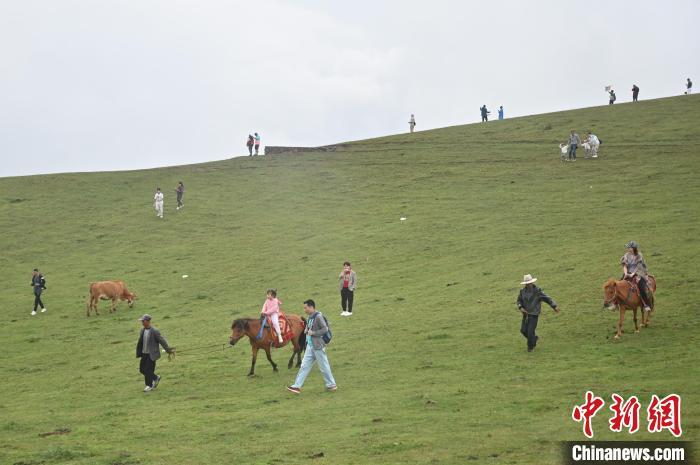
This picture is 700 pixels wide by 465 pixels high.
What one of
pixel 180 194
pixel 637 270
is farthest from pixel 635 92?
pixel 637 270

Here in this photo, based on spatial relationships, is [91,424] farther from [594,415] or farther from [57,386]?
[594,415]

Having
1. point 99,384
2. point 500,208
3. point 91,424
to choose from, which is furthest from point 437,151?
point 91,424

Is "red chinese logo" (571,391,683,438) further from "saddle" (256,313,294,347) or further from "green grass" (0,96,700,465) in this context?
"saddle" (256,313,294,347)

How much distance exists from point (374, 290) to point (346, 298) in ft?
15.3

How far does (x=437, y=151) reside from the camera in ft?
234

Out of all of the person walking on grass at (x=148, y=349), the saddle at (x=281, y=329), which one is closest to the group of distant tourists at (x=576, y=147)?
the saddle at (x=281, y=329)

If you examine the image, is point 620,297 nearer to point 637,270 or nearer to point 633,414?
point 637,270

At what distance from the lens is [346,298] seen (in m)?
32.0

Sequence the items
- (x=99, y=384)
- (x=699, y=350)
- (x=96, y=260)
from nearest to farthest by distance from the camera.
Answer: (x=699, y=350) < (x=99, y=384) < (x=96, y=260)

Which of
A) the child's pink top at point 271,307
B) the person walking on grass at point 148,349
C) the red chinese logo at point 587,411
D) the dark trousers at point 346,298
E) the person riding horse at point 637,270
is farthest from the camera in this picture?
the dark trousers at point 346,298

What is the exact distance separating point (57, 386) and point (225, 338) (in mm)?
6350

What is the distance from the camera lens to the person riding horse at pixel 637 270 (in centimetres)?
2434

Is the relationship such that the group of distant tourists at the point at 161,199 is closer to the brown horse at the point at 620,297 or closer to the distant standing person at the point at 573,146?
the distant standing person at the point at 573,146

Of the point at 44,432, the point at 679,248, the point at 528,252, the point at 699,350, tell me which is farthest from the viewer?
the point at 528,252
